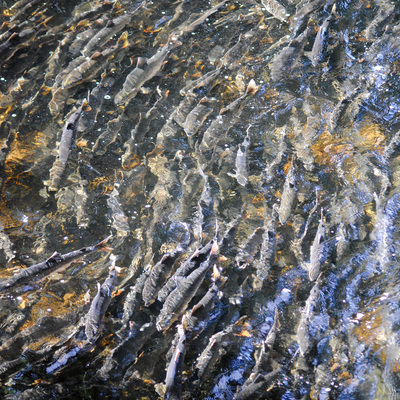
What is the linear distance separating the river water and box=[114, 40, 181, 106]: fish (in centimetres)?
2

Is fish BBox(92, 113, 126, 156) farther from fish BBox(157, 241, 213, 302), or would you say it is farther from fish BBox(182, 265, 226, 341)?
fish BBox(182, 265, 226, 341)

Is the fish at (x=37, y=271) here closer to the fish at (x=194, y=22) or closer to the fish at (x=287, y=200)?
the fish at (x=287, y=200)

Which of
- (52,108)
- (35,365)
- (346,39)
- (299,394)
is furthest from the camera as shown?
(346,39)

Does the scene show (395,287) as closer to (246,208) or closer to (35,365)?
(246,208)

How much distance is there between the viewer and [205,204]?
3.45m

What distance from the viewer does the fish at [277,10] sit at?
5.39 metres

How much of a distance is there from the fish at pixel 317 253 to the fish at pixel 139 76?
2538 millimetres

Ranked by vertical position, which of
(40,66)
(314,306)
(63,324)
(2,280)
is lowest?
(314,306)

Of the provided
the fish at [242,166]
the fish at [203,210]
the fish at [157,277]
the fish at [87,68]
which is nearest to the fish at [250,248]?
the fish at [203,210]

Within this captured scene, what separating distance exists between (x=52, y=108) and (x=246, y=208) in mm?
2447

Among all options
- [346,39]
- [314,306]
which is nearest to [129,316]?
[314,306]

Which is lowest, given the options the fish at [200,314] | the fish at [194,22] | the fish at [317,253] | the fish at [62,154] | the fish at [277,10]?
the fish at [317,253]

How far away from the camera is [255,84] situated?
4469 mm

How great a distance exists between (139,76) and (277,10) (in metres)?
2.18
